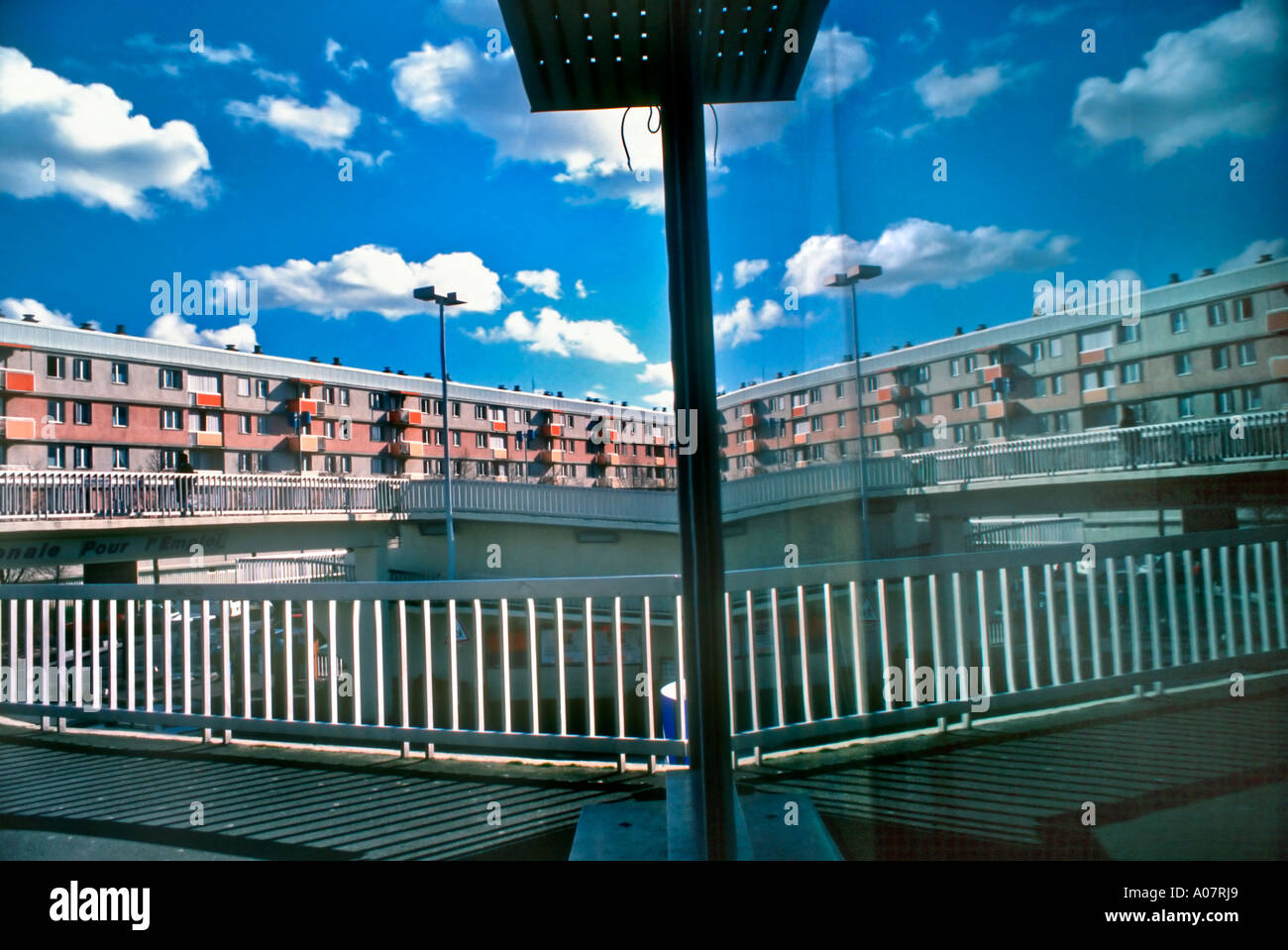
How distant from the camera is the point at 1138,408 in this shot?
1.05 meters

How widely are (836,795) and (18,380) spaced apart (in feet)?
50.0

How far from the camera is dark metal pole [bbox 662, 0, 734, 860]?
1.09 metres

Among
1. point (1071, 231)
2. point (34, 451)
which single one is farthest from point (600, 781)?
point (34, 451)

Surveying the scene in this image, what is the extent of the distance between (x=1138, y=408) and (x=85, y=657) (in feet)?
11.5

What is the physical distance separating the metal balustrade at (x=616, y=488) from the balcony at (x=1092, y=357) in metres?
0.13

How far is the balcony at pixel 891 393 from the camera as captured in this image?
1413 mm

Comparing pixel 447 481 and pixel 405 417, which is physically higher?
pixel 405 417

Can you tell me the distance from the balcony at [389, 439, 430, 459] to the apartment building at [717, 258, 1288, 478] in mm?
8166

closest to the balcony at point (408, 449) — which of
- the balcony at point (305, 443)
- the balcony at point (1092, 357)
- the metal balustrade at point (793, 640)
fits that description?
the balcony at point (305, 443)

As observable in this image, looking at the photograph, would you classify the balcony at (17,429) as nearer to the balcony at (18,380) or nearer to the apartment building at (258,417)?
the apartment building at (258,417)

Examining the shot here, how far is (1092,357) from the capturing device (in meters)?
1.11

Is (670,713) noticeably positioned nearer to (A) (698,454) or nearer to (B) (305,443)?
(A) (698,454)

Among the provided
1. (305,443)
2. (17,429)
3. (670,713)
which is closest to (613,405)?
(670,713)

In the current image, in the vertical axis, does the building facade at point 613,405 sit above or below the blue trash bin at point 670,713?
above
